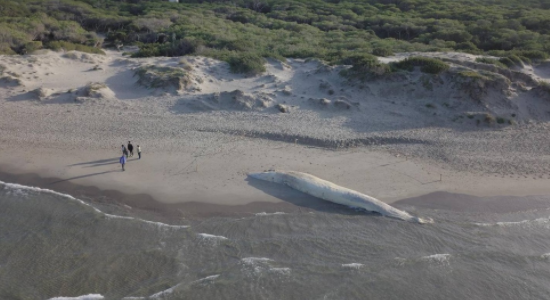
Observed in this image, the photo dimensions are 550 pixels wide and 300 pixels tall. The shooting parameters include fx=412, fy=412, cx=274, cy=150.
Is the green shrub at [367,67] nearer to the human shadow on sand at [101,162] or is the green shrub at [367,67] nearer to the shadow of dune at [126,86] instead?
the shadow of dune at [126,86]

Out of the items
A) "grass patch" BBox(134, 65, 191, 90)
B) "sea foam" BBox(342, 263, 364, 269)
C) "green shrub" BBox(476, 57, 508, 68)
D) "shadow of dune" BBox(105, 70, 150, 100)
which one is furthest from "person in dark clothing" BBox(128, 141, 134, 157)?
"green shrub" BBox(476, 57, 508, 68)

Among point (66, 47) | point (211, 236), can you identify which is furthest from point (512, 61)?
point (66, 47)

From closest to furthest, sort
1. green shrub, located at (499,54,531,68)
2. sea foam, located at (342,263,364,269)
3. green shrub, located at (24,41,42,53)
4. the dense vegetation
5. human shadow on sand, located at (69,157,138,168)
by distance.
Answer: sea foam, located at (342,263,364,269) < human shadow on sand, located at (69,157,138,168) < green shrub, located at (499,54,531,68) < green shrub, located at (24,41,42,53) < the dense vegetation

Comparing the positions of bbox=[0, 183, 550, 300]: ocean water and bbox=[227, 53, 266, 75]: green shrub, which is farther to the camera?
bbox=[227, 53, 266, 75]: green shrub

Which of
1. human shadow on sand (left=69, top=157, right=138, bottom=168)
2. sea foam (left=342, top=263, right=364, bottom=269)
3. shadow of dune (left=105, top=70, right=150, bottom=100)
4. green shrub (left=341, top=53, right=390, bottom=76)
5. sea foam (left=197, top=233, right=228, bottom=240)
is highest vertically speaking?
green shrub (left=341, top=53, right=390, bottom=76)

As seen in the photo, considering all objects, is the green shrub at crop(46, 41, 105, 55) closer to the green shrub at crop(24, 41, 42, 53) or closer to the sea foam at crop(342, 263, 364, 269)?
the green shrub at crop(24, 41, 42, 53)

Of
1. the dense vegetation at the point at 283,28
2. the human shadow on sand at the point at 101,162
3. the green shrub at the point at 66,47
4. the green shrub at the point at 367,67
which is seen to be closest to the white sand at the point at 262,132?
the human shadow on sand at the point at 101,162

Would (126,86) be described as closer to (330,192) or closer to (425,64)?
(330,192)
